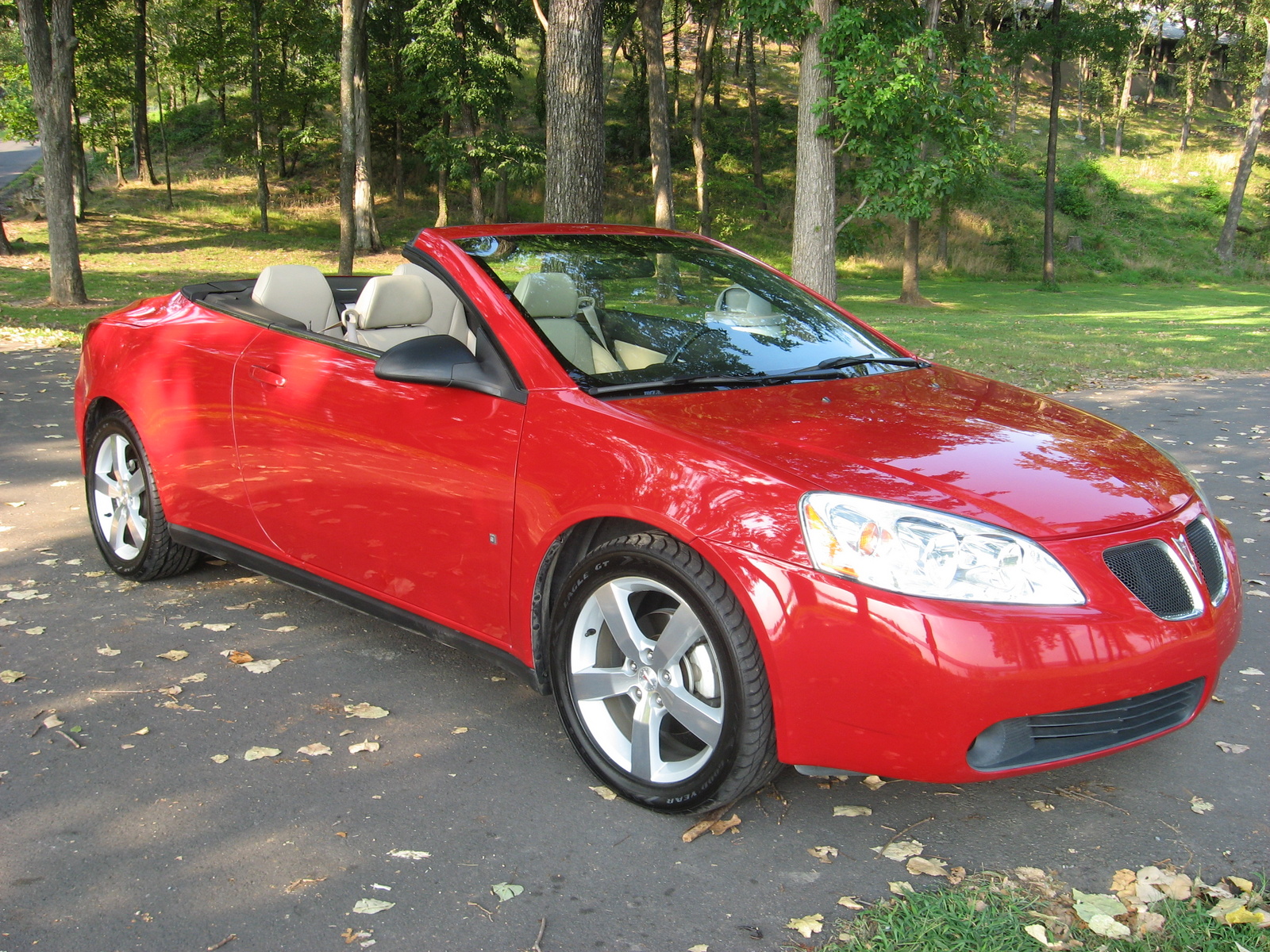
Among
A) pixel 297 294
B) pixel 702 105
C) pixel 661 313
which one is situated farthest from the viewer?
pixel 702 105

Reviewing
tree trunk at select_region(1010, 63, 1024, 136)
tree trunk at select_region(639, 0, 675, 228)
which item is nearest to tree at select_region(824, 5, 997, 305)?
tree trunk at select_region(639, 0, 675, 228)

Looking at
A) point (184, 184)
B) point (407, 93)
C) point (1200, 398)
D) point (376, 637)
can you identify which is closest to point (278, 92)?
point (407, 93)

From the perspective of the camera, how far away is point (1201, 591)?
2.83 meters

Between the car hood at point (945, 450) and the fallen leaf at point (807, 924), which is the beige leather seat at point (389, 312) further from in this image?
the fallen leaf at point (807, 924)

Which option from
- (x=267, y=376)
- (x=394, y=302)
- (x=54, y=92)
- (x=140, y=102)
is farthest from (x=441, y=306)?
A: (x=140, y=102)

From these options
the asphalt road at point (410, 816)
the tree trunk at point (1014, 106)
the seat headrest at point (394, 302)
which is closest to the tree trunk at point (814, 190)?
the seat headrest at point (394, 302)

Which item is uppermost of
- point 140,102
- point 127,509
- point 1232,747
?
point 140,102

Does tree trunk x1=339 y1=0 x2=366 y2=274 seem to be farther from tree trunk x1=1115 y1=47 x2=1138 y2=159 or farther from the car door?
tree trunk x1=1115 y1=47 x2=1138 y2=159

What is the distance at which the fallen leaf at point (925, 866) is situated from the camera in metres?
2.69

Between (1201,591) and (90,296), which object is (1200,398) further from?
(90,296)

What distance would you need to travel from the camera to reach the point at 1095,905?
254 cm

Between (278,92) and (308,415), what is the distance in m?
35.3

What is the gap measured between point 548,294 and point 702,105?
97.4 ft

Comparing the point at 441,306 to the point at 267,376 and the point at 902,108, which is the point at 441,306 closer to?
the point at 267,376
